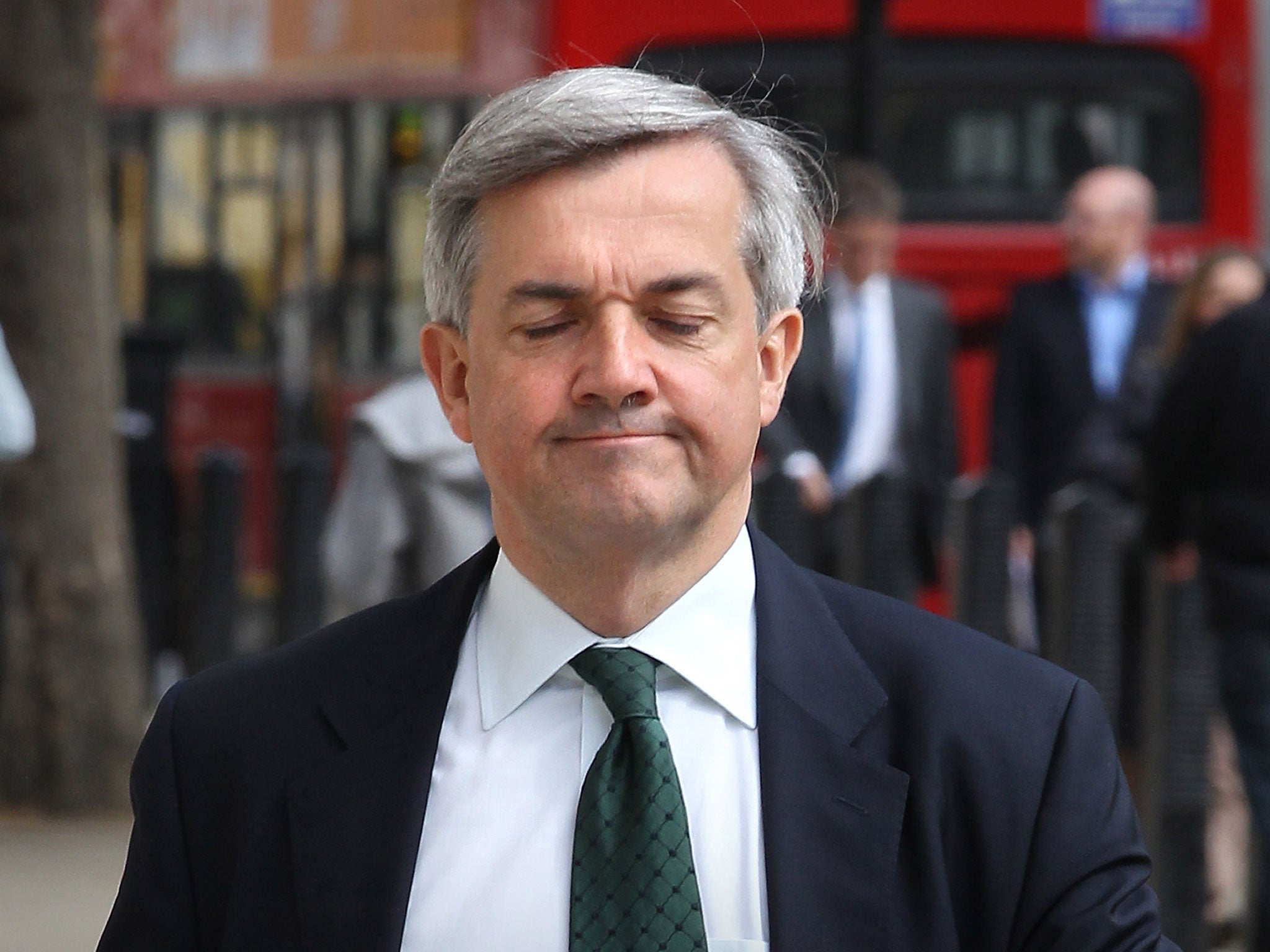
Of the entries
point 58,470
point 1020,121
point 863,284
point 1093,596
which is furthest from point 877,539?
point 1020,121

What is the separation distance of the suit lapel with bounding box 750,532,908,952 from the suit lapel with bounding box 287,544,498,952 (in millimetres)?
309

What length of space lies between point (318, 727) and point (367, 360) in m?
10.0

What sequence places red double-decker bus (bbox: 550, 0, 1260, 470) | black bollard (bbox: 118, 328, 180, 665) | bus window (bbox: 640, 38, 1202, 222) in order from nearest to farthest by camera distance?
black bollard (bbox: 118, 328, 180, 665)
red double-decker bus (bbox: 550, 0, 1260, 470)
bus window (bbox: 640, 38, 1202, 222)

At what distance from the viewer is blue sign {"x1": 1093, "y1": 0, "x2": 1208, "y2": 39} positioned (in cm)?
1150

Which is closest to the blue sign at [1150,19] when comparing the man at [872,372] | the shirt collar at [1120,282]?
the shirt collar at [1120,282]

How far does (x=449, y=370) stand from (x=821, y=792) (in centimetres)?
57

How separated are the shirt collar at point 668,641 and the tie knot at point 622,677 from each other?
0.4 inches

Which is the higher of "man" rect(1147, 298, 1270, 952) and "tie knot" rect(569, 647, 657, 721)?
"tie knot" rect(569, 647, 657, 721)

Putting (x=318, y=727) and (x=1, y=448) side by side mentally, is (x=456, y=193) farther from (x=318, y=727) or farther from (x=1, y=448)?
(x=1, y=448)

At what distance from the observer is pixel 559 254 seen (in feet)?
6.81

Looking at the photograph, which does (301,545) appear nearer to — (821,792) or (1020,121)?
(1020,121)

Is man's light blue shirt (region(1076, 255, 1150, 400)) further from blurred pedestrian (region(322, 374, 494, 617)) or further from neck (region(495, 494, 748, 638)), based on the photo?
neck (region(495, 494, 748, 638))

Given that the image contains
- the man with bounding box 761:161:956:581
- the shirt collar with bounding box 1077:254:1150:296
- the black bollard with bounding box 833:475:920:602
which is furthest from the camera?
the shirt collar with bounding box 1077:254:1150:296

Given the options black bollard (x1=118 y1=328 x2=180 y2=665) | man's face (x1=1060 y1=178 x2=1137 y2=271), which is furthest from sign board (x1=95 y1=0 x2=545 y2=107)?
man's face (x1=1060 y1=178 x2=1137 y2=271)
